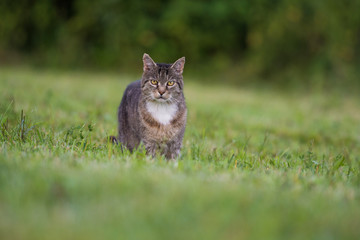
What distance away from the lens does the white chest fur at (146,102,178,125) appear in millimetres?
3990

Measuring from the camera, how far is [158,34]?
1953 cm

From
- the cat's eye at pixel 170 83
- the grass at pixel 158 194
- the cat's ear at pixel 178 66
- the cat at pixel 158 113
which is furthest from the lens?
the cat's ear at pixel 178 66

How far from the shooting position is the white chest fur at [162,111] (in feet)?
13.1

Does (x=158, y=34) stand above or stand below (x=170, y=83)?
above

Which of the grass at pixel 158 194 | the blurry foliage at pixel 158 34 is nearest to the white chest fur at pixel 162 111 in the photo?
the grass at pixel 158 194

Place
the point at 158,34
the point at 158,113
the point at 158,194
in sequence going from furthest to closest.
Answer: the point at 158,34
the point at 158,113
the point at 158,194

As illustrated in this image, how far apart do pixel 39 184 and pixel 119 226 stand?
0.64 m

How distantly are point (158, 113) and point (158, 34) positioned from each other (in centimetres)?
1606

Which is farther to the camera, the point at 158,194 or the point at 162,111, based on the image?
the point at 162,111

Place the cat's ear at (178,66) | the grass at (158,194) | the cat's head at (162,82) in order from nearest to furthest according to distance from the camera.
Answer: the grass at (158,194), the cat's head at (162,82), the cat's ear at (178,66)

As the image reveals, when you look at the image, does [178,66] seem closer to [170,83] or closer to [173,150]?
[170,83]

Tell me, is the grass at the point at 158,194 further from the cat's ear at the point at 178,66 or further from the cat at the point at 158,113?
the cat's ear at the point at 178,66

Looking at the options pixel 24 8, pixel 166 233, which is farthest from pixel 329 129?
pixel 24 8

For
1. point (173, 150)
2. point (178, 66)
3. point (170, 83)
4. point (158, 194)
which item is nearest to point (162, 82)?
point (170, 83)
